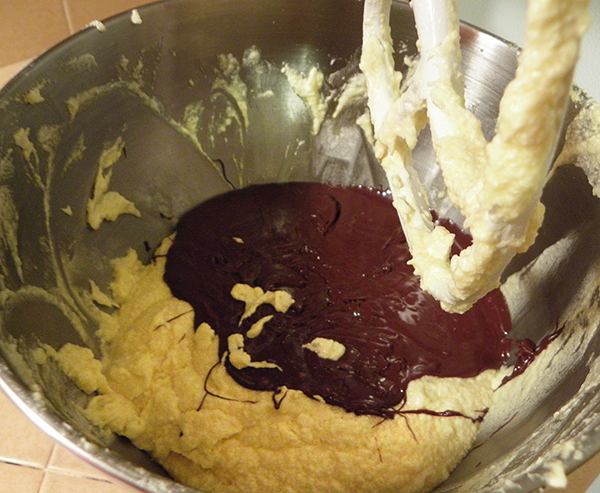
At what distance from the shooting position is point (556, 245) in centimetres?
100

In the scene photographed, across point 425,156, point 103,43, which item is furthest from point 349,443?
point 103,43

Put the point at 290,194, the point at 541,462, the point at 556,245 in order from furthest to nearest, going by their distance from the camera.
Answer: the point at 290,194 < the point at 556,245 < the point at 541,462

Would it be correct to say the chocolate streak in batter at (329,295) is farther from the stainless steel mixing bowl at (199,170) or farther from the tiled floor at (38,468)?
the tiled floor at (38,468)

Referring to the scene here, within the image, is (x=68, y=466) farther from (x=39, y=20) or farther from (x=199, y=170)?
(x=39, y=20)

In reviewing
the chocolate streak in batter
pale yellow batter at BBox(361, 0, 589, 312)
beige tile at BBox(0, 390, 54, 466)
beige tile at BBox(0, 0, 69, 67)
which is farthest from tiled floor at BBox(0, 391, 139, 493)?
beige tile at BBox(0, 0, 69, 67)

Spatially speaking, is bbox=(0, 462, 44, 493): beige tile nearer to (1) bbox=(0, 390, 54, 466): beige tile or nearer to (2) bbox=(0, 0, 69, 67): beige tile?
(1) bbox=(0, 390, 54, 466): beige tile

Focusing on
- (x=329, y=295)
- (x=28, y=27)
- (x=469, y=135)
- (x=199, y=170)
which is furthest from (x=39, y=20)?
(x=469, y=135)

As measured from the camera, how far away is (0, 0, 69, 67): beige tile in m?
1.13

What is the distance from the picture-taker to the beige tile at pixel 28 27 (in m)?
1.13

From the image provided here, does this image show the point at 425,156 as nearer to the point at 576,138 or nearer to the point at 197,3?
the point at 576,138

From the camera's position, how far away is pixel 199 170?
3.96 feet

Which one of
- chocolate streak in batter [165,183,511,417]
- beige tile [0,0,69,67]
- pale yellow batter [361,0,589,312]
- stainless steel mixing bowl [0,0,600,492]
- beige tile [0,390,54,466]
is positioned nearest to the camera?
pale yellow batter [361,0,589,312]

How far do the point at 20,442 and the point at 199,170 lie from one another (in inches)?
25.5

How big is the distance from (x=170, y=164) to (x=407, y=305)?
23.5 inches
